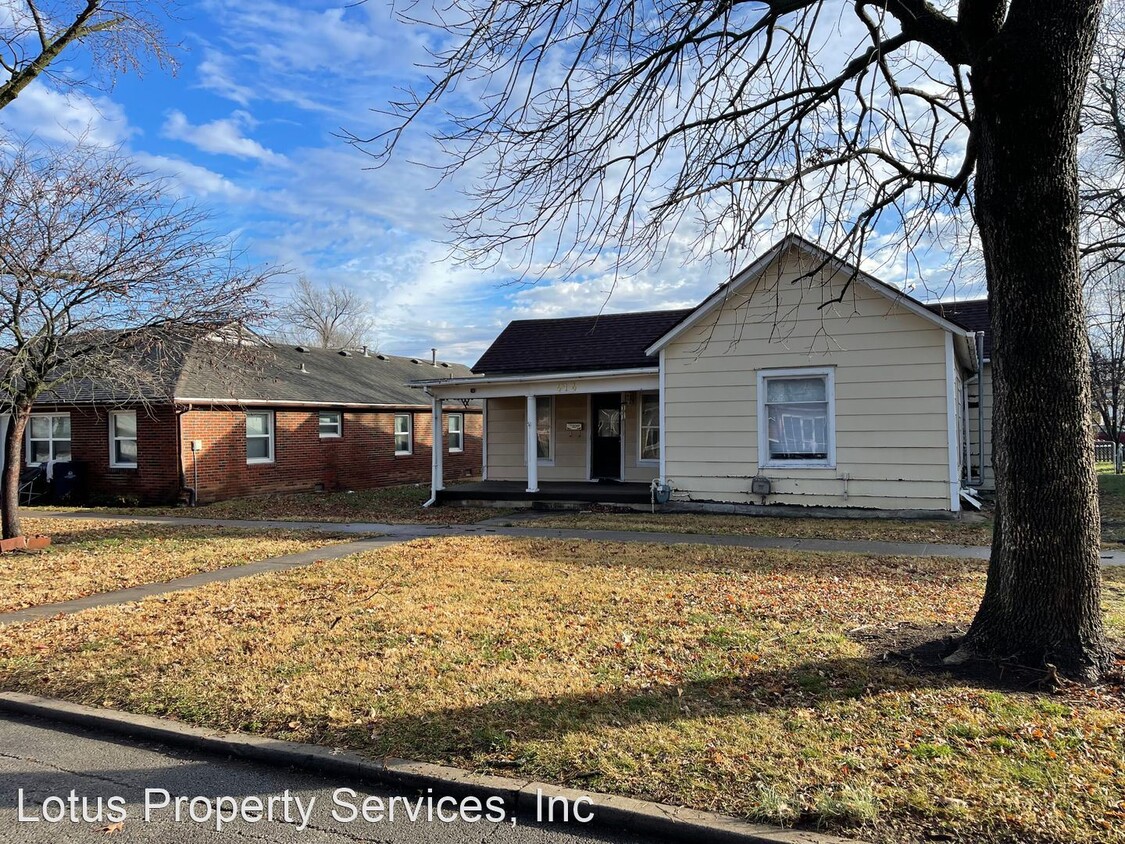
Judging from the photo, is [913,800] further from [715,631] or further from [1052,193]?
[1052,193]

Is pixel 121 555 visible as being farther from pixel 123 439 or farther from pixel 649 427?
pixel 649 427

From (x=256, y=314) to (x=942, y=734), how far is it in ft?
38.4

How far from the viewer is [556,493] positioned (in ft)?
53.8

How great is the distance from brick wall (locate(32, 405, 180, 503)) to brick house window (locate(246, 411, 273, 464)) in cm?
204

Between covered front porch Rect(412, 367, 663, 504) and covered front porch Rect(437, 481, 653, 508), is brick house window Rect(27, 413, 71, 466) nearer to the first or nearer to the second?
covered front porch Rect(412, 367, 663, 504)

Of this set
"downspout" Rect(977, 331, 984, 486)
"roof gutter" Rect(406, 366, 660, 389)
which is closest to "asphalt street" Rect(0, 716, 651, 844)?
"roof gutter" Rect(406, 366, 660, 389)

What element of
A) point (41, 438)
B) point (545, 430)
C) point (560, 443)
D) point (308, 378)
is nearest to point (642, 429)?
point (560, 443)

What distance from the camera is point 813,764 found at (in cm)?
391

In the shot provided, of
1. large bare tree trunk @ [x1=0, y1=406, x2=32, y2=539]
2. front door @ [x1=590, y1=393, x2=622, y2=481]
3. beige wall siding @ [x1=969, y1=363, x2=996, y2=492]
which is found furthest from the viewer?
front door @ [x1=590, y1=393, x2=622, y2=481]

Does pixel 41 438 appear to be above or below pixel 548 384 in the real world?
below

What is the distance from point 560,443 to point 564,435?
0.76 feet

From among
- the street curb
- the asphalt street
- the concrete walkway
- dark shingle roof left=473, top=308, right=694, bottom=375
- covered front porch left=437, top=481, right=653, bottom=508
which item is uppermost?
dark shingle roof left=473, top=308, right=694, bottom=375

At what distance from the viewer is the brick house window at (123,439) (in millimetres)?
19500

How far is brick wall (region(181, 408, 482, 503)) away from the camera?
62.4ft
